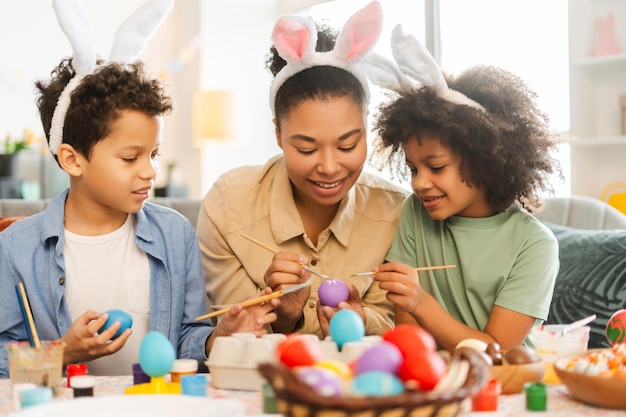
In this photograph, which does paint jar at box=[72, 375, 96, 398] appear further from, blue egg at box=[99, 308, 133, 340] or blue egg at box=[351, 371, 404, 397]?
blue egg at box=[351, 371, 404, 397]

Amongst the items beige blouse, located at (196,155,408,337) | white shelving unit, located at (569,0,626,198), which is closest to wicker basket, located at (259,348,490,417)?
beige blouse, located at (196,155,408,337)

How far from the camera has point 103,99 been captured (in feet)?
6.05

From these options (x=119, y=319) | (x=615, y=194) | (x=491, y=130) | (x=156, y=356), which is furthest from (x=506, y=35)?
(x=156, y=356)

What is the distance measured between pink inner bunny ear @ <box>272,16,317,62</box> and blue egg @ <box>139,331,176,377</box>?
0.93m

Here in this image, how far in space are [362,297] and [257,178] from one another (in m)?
0.46

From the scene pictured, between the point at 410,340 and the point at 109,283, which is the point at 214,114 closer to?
the point at 109,283

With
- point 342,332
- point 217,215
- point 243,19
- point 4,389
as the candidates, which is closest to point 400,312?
point 217,215

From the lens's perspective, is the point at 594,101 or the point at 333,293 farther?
the point at 594,101

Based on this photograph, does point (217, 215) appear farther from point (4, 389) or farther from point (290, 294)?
point (4, 389)

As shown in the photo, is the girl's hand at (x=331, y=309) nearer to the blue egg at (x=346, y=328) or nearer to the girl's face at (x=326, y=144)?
the girl's face at (x=326, y=144)

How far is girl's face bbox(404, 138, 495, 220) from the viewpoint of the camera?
1.80 m

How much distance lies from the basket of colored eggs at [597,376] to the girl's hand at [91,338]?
0.81 metres

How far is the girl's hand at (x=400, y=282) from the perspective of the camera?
1611mm

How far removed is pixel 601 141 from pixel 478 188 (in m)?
2.93
